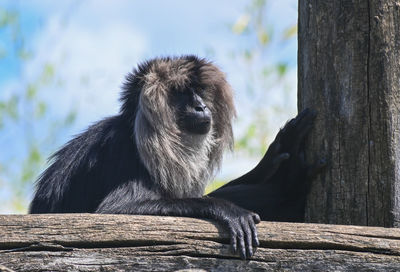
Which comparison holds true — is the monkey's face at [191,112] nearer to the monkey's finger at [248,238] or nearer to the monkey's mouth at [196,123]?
the monkey's mouth at [196,123]

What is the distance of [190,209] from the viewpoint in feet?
14.2

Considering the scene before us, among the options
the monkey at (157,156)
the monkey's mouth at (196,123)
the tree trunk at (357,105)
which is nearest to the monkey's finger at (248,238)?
the tree trunk at (357,105)

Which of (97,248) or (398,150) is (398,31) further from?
(97,248)

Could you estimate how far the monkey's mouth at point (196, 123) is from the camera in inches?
198

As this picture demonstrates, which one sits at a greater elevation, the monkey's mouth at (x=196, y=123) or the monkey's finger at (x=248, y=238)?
the monkey's mouth at (x=196, y=123)

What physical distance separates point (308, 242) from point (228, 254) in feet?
1.43

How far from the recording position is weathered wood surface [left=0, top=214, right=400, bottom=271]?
363 cm

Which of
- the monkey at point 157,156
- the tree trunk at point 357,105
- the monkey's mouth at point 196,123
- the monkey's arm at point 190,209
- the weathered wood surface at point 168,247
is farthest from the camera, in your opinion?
the monkey's mouth at point 196,123

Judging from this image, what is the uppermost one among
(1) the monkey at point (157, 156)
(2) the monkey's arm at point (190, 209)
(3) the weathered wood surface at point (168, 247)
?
(1) the monkey at point (157, 156)

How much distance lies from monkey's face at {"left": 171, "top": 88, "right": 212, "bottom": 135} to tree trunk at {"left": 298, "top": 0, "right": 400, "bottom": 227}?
0.99 meters

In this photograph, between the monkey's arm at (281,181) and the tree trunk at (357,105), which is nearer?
the tree trunk at (357,105)

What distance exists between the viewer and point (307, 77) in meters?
4.39

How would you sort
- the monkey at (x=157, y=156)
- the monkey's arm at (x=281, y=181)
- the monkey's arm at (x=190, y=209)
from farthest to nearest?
the monkey at (x=157, y=156) < the monkey's arm at (x=281, y=181) < the monkey's arm at (x=190, y=209)

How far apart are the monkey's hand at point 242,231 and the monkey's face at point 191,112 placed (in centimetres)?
114
